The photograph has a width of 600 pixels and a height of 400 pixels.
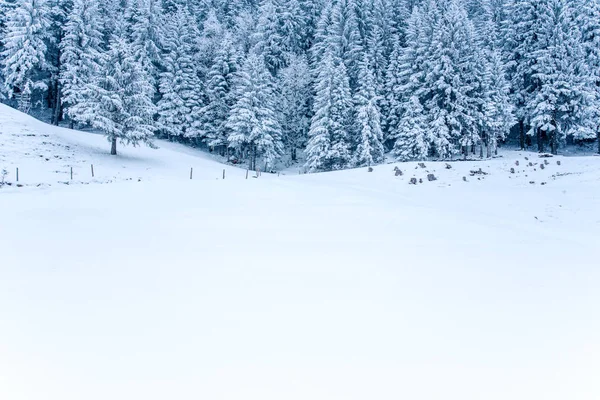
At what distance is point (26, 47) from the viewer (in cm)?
4147

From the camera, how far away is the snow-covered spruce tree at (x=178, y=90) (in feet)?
157

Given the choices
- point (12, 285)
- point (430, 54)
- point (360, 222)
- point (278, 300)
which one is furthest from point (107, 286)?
point (430, 54)

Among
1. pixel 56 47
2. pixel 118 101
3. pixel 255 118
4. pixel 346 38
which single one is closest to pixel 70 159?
pixel 118 101

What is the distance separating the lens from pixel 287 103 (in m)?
51.5

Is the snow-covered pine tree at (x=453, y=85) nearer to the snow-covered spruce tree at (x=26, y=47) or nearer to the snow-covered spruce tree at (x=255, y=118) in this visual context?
the snow-covered spruce tree at (x=255, y=118)

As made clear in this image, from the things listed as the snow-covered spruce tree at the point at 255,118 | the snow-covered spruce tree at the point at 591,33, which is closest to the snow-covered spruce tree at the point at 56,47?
the snow-covered spruce tree at the point at 255,118

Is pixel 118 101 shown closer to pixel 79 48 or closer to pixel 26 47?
pixel 79 48

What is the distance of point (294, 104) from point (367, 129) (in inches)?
603

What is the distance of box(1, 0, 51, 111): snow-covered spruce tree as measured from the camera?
41406 millimetres

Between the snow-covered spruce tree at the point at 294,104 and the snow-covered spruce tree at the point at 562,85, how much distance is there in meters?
27.4

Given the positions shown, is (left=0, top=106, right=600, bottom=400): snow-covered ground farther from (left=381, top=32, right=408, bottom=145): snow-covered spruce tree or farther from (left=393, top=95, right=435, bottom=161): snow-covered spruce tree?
(left=381, top=32, right=408, bottom=145): snow-covered spruce tree

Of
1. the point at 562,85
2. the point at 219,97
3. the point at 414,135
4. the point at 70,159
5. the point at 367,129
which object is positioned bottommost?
the point at 70,159

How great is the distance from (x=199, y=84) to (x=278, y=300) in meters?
50.2

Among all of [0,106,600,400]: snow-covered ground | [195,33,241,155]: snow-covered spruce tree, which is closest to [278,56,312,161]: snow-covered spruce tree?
[195,33,241,155]: snow-covered spruce tree
